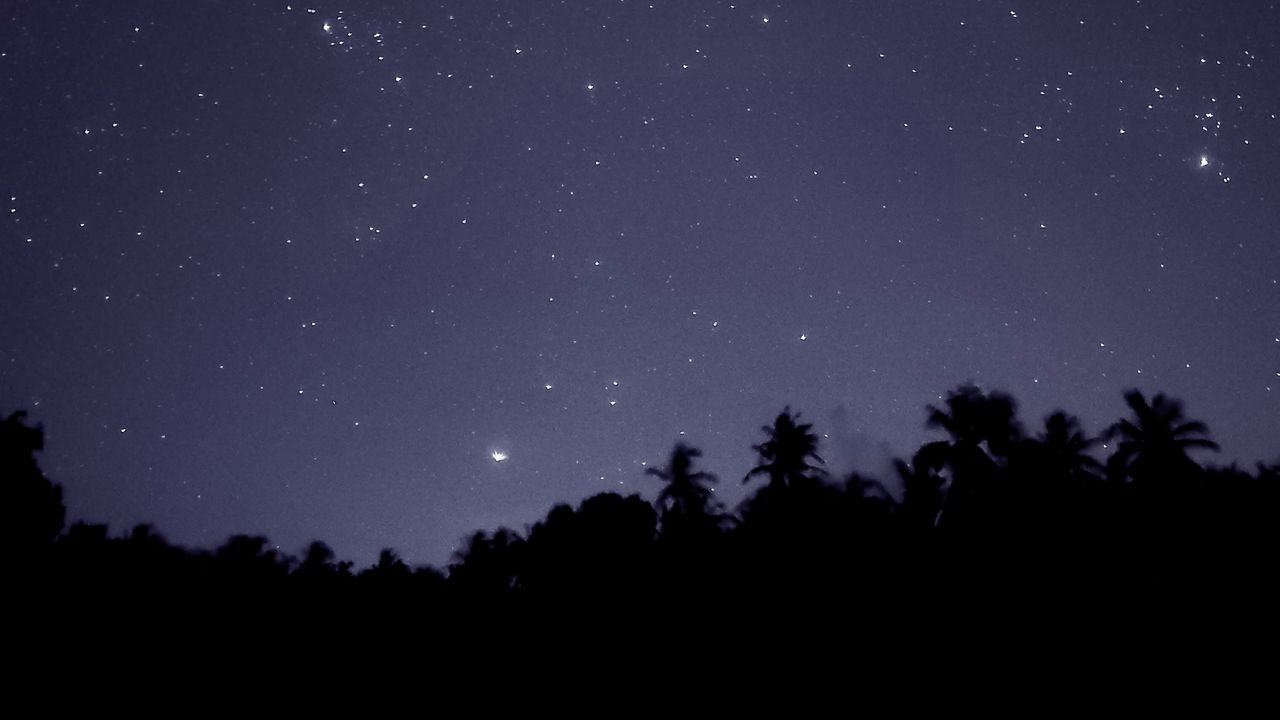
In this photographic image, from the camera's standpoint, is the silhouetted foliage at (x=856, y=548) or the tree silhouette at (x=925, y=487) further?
the tree silhouette at (x=925, y=487)

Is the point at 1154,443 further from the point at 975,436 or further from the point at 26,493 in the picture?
the point at 26,493

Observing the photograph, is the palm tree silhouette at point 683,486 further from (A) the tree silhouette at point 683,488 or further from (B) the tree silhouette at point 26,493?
(B) the tree silhouette at point 26,493

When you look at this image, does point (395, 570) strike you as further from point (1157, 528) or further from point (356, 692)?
point (1157, 528)

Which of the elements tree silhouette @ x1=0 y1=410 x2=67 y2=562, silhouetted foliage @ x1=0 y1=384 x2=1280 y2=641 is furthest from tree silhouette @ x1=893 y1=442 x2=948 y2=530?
tree silhouette @ x1=0 y1=410 x2=67 y2=562

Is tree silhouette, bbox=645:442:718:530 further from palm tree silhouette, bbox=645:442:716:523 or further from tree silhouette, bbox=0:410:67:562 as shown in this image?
tree silhouette, bbox=0:410:67:562

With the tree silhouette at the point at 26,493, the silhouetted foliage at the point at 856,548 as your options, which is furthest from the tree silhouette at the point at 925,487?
the tree silhouette at the point at 26,493

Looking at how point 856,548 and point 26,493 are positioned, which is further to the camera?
point 26,493

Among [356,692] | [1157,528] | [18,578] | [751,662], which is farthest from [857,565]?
[18,578]

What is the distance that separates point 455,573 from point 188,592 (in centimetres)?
1669

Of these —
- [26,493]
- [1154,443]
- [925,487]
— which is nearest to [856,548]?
[925,487]

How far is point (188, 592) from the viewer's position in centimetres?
2877

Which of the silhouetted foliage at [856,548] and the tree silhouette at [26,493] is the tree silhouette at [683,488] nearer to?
the silhouetted foliage at [856,548]

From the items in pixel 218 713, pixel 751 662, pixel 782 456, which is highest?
pixel 782 456

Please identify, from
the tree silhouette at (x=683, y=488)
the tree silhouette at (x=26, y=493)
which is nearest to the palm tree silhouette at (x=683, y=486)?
the tree silhouette at (x=683, y=488)
